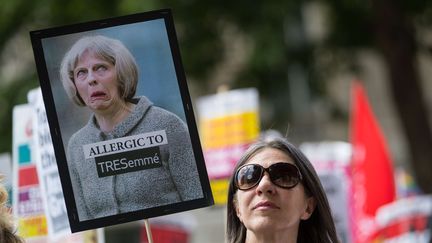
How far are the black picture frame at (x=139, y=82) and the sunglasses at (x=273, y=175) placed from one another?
0.11 meters

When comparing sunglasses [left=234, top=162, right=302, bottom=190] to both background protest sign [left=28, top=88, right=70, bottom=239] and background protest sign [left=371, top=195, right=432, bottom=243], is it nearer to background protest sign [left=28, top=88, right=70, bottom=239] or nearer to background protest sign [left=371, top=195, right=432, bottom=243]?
background protest sign [left=28, top=88, right=70, bottom=239]

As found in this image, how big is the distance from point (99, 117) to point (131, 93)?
0.42ft

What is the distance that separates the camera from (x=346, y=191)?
11.1 meters

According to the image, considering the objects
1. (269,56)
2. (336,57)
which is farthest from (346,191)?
(336,57)

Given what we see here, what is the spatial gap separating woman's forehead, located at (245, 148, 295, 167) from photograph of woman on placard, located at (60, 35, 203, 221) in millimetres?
210

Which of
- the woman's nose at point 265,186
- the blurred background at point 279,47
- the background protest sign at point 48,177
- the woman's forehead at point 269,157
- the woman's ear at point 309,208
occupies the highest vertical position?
the blurred background at point 279,47

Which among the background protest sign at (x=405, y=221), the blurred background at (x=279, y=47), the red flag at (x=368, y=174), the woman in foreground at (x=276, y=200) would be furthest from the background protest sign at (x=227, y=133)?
the woman in foreground at (x=276, y=200)

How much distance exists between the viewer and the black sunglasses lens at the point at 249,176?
177 inches

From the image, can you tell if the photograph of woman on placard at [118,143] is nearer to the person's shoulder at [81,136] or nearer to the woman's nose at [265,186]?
the person's shoulder at [81,136]

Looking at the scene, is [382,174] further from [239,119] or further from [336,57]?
[336,57]

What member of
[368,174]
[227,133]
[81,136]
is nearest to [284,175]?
[81,136]

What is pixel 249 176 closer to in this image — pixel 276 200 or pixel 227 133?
pixel 276 200

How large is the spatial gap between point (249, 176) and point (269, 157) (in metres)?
0.11

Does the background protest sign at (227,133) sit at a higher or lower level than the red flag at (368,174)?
higher
